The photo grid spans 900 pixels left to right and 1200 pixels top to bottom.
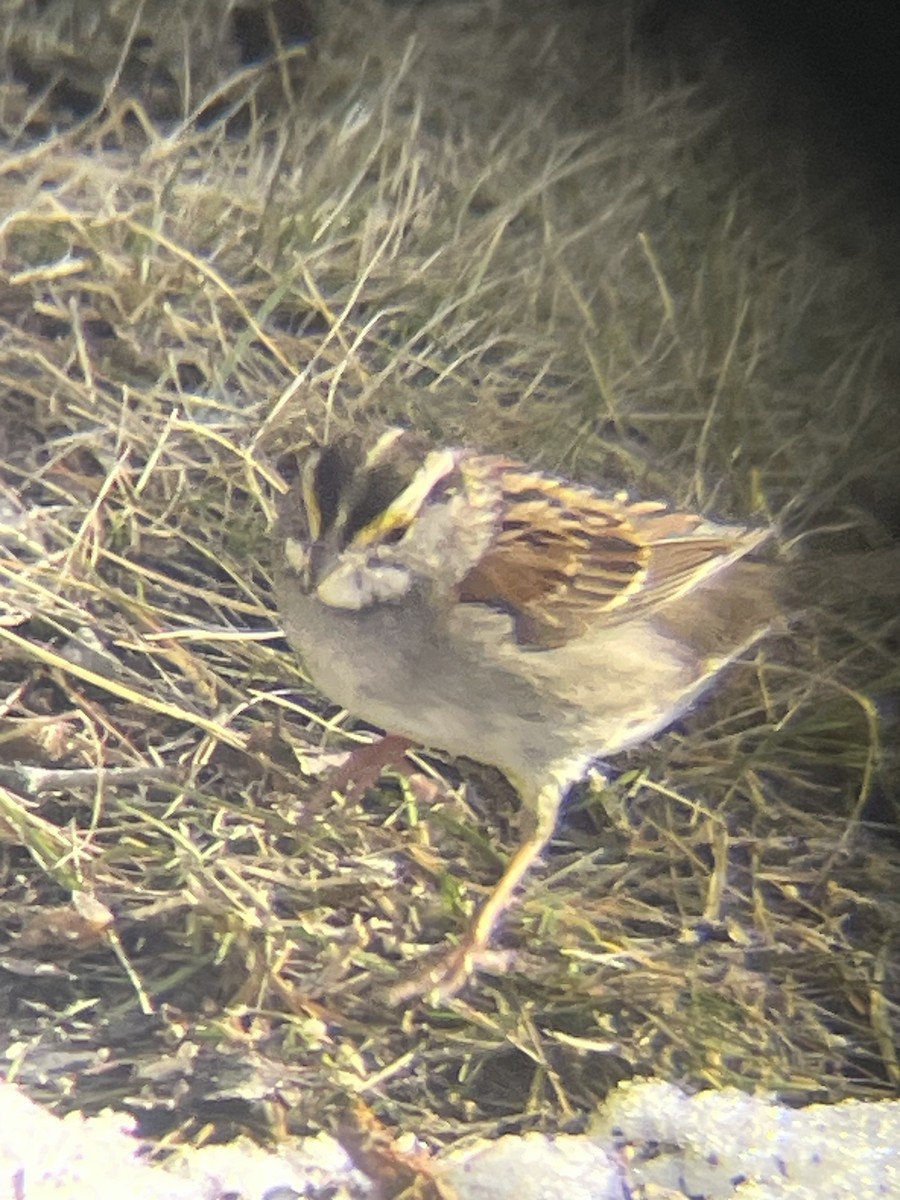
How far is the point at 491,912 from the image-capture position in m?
0.73

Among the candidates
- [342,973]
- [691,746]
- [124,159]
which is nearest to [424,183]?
[124,159]

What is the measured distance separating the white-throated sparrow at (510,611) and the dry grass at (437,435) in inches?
0.9

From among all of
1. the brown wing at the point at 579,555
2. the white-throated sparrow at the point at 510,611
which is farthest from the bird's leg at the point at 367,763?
the brown wing at the point at 579,555

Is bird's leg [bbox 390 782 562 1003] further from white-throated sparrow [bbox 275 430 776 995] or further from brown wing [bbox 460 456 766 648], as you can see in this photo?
brown wing [bbox 460 456 766 648]

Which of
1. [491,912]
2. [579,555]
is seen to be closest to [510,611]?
[579,555]

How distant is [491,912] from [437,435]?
0.32m

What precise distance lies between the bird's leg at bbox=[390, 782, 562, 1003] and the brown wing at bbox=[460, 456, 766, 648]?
0.12 meters

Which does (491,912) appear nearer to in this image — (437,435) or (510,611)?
(510,611)

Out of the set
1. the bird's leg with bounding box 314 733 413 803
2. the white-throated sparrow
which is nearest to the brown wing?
the white-throated sparrow

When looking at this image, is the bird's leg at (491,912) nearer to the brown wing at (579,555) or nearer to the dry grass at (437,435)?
the dry grass at (437,435)

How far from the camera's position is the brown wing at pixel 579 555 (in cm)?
69

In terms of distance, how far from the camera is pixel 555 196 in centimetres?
65

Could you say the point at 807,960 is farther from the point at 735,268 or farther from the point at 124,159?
the point at 124,159

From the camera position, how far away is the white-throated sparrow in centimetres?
67
